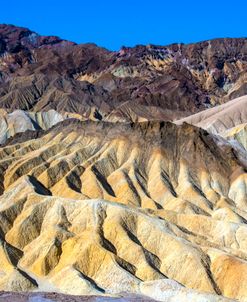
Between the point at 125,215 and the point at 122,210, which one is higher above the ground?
the point at 122,210

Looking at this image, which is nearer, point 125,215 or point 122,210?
point 125,215

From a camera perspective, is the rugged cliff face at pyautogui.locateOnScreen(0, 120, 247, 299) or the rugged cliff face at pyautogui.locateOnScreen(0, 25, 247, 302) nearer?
the rugged cliff face at pyautogui.locateOnScreen(0, 25, 247, 302)

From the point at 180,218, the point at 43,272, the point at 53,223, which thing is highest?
the point at 180,218

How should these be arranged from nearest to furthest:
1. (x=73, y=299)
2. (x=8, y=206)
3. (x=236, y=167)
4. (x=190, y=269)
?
(x=73, y=299), (x=190, y=269), (x=8, y=206), (x=236, y=167)

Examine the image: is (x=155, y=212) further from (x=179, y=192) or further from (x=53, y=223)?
(x=179, y=192)

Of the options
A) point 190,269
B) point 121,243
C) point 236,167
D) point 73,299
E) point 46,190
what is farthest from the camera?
point 236,167

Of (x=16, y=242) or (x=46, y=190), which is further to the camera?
(x=46, y=190)

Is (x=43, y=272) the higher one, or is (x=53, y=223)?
(x=53, y=223)

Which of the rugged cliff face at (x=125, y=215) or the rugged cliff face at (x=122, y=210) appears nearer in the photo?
the rugged cliff face at (x=125, y=215)

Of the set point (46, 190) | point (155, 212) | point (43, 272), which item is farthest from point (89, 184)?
point (43, 272)

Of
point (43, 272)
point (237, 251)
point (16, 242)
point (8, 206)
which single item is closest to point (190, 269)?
point (237, 251)
